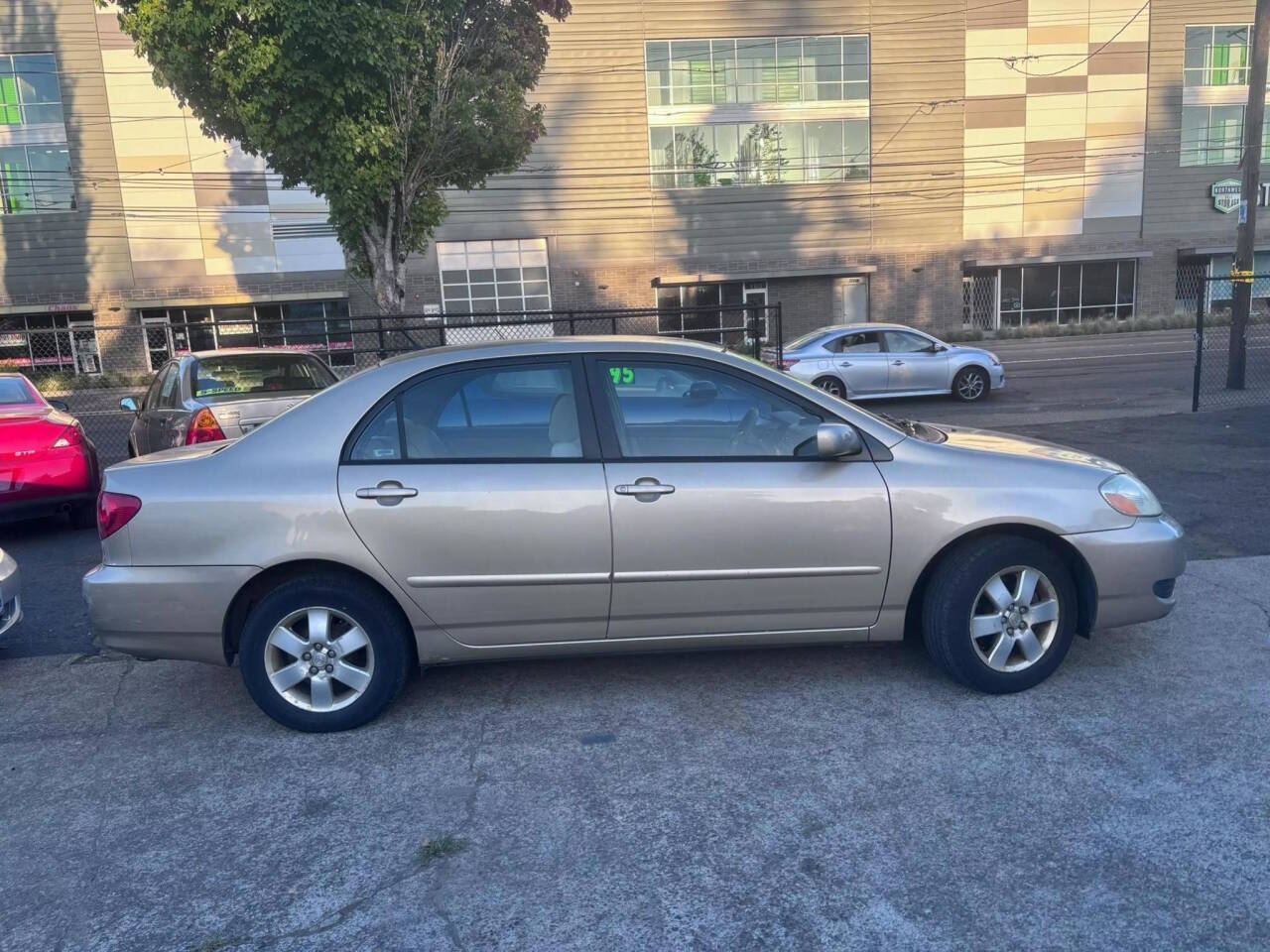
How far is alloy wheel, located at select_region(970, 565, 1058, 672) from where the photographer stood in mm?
4336

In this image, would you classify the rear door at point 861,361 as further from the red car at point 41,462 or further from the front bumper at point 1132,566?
the front bumper at point 1132,566

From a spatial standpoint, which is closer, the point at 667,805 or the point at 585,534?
the point at 667,805

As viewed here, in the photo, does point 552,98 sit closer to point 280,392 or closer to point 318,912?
point 280,392

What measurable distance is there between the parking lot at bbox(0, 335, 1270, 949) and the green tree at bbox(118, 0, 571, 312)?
9.93 metres

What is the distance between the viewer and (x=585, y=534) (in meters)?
4.19

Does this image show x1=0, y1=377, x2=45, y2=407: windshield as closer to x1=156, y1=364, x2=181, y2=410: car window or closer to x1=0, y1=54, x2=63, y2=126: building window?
x1=156, y1=364, x2=181, y2=410: car window

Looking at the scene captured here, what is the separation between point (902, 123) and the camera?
117 ft

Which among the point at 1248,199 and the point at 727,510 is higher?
the point at 1248,199

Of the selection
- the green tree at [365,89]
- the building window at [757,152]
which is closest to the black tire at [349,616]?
the green tree at [365,89]

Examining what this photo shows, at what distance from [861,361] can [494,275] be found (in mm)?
21797

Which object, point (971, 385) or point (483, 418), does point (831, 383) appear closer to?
point (971, 385)

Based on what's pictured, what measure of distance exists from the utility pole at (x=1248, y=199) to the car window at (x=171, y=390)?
526 inches

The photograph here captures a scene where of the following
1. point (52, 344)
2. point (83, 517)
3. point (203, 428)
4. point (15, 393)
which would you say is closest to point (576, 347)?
point (203, 428)

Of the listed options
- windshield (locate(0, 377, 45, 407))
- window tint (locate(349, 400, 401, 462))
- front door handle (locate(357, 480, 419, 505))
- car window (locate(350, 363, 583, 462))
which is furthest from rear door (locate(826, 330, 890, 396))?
front door handle (locate(357, 480, 419, 505))
